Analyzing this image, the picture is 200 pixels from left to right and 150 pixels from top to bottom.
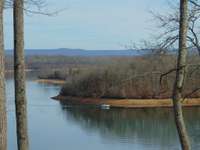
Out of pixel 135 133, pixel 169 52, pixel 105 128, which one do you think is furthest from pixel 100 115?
pixel 169 52

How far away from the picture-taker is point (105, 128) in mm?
24344

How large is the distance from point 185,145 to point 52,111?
89.2 ft

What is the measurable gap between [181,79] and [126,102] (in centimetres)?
3516

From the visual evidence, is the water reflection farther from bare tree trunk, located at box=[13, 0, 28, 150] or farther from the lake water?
bare tree trunk, located at box=[13, 0, 28, 150]

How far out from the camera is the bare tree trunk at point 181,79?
4414mm

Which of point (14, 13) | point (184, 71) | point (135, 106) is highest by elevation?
point (14, 13)

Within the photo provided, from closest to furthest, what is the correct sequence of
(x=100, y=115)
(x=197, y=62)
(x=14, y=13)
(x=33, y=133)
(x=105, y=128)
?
1. (x=14, y=13)
2. (x=197, y=62)
3. (x=33, y=133)
4. (x=105, y=128)
5. (x=100, y=115)

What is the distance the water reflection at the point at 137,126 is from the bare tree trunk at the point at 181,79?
1184 centimetres

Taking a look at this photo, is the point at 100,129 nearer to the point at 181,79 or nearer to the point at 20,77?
the point at 181,79

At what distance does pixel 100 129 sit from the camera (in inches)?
939

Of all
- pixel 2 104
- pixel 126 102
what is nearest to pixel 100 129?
pixel 126 102

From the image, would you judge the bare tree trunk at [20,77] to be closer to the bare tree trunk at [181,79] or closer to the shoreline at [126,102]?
the bare tree trunk at [181,79]

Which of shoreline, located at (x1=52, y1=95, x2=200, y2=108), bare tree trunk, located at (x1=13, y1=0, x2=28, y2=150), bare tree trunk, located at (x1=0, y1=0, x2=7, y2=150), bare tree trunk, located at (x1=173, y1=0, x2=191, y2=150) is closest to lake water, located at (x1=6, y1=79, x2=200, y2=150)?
shoreline, located at (x1=52, y1=95, x2=200, y2=108)

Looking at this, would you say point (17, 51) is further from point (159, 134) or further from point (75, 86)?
point (75, 86)
